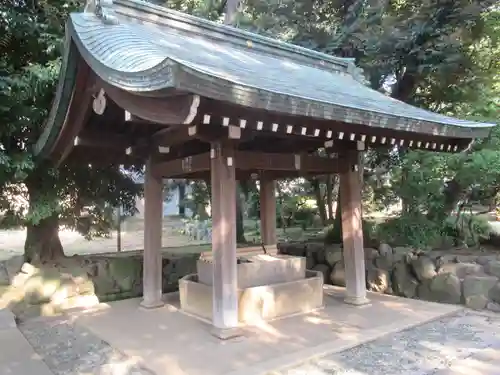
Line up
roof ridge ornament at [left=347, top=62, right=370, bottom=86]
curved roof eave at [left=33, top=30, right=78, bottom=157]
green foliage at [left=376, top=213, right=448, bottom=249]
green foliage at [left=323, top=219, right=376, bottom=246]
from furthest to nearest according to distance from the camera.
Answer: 1. green foliage at [left=323, top=219, right=376, bottom=246]
2. green foliage at [left=376, top=213, right=448, bottom=249]
3. roof ridge ornament at [left=347, top=62, right=370, bottom=86]
4. curved roof eave at [left=33, top=30, right=78, bottom=157]

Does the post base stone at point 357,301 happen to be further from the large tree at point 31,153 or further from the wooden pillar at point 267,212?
the large tree at point 31,153

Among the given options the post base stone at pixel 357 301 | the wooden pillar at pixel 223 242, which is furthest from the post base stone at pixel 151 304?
the post base stone at pixel 357 301

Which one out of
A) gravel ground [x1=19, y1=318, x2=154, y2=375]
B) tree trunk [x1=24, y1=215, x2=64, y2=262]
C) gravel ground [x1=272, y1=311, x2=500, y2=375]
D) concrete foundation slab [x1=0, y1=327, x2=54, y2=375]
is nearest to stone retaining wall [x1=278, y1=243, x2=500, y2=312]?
gravel ground [x1=272, y1=311, x2=500, y2=375]

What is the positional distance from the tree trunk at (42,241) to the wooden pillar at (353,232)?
4549 mm

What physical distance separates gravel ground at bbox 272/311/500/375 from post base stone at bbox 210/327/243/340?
0.92 m

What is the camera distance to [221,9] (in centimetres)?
1110

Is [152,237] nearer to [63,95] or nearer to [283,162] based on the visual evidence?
[283,162]

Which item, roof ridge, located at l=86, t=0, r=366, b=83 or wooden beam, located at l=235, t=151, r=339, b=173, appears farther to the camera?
roof ridge, located at l=86, t=0, r=366, b=83

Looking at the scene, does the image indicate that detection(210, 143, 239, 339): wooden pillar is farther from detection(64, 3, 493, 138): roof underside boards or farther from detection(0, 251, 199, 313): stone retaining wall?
detection(0, 251, 199, 313): stone retaining wall

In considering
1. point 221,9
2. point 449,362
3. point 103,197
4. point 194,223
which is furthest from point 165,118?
point 194,223

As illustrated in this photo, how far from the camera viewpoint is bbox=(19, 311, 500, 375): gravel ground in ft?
11.5

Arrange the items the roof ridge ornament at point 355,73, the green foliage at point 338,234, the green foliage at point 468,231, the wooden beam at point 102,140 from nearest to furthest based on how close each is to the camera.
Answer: the wooden beam at point 102,140
the roof ridge ornament at point 355,73
the green foliage at point 338,234
the green foliage at point 468,231

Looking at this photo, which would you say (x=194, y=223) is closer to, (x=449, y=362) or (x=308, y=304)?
(x=308, y=304)

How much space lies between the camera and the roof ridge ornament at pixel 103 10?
5.01m
